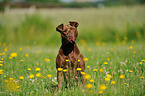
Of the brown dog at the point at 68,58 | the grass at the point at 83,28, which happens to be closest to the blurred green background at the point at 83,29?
the grass at the point at 83,28

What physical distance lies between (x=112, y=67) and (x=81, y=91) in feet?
5.40

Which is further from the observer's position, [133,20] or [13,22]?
[13,22]

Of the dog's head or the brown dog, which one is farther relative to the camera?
the brown dog

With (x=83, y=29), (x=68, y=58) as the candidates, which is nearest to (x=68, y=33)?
(x=68, y=58)

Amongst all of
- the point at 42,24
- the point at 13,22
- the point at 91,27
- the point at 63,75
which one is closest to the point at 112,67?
the point at 63,75

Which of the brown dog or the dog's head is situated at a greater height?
the dog's head

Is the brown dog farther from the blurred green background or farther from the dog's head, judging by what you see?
the blurred green background

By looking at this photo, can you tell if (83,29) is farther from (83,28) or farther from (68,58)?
(68,58)

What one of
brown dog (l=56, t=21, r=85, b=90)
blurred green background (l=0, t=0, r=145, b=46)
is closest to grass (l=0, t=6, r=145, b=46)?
blurred green background (l=0, t=0, r=145, b=46)

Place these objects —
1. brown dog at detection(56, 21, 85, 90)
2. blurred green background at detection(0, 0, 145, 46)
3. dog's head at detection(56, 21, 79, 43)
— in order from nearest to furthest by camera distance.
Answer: dog's head at detection(56, 21, 79, 43) → brown dog at detection(56, 21, 85, 90) → blurred green background at detection(0, 0, 145, 46)

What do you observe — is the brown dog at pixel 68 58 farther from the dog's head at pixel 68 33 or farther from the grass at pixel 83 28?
the grass at pixel 83 28

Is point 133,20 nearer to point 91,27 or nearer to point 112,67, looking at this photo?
point 91,27

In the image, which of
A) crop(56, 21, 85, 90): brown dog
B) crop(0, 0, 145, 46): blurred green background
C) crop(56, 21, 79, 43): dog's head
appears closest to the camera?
crop(56, 21, 79, 43): dog's head

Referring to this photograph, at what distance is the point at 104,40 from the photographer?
9.27m
